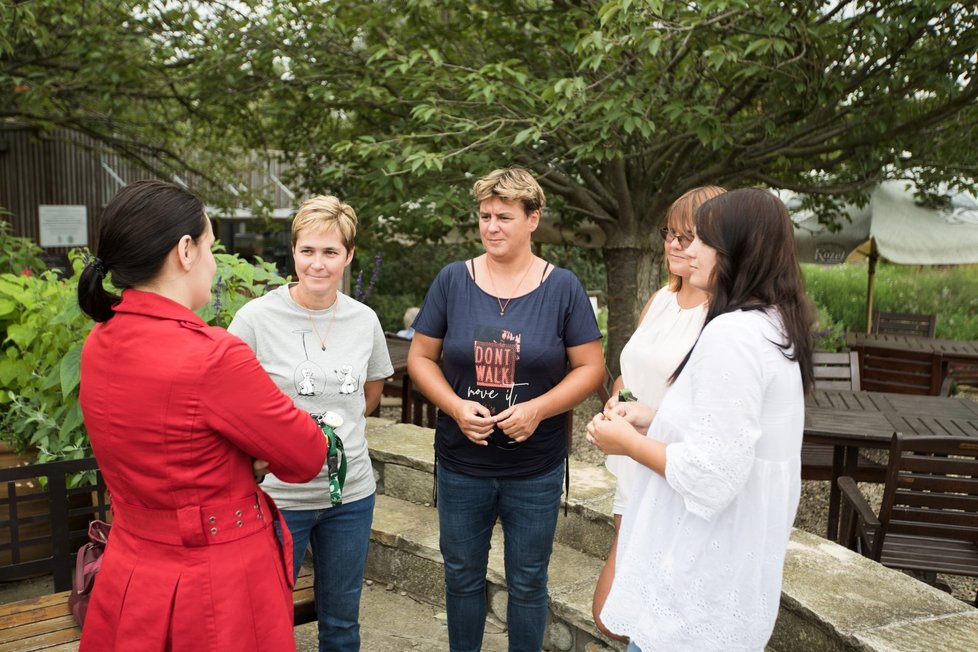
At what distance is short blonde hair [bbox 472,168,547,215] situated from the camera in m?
2.64

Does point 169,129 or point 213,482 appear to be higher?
point 169,129

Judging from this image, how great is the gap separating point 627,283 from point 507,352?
17.1 ft

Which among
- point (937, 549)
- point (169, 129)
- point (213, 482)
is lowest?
point (937, 549)

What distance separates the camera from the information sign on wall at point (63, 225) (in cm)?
1619

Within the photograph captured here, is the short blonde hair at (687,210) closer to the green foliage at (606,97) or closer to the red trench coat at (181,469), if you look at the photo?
the red trench coat at (181,469)

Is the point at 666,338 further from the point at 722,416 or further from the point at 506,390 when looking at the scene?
the point at 722,416

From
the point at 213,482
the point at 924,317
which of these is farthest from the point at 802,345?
the point at 924,317

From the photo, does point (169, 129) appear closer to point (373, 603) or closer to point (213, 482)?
point (373, 603)

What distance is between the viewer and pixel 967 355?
7.73m

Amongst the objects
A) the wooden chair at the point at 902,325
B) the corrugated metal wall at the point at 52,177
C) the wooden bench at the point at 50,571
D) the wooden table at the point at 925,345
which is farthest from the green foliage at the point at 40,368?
the corrugated metal wall at the point at 52,177

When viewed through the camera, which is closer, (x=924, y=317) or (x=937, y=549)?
(x=937, y=549)

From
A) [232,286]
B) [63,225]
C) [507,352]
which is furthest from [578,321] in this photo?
[63,225]

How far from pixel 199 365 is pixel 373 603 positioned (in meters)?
2.34

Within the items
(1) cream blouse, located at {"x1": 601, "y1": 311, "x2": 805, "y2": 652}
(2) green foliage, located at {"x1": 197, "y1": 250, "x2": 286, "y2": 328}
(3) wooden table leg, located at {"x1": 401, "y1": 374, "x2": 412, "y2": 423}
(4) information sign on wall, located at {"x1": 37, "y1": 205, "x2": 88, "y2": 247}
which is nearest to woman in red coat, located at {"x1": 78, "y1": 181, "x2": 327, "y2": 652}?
(1) cream blouse, located at {"x1": 601, "y1": 311, "x2": 805, "y2": 652}
